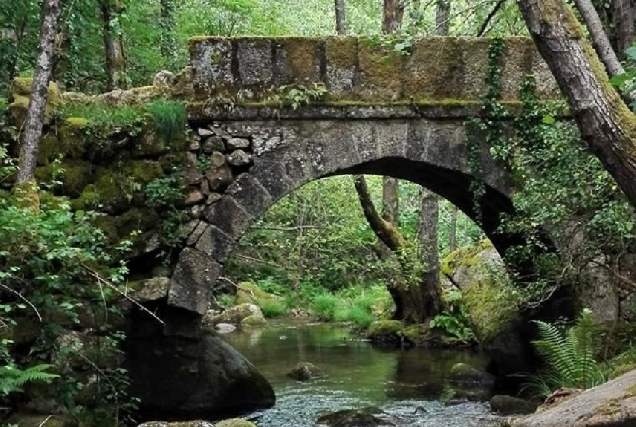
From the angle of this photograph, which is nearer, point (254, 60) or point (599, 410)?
point (599, 410)

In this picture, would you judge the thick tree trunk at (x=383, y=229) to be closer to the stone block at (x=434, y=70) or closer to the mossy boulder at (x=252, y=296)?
the stone block at (x=434, y=70)

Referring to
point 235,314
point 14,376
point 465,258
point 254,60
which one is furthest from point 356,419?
point 235,314

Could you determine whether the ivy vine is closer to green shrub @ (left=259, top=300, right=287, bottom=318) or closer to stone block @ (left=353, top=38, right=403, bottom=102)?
stone block @ (left=353, top=38, right=403, bottom=102)

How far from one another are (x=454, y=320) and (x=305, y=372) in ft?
11.6

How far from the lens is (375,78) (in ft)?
26.1

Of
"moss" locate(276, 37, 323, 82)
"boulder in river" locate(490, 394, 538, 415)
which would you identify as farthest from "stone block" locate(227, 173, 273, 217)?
"boulder in river" locate(490, 394, 538, 415)

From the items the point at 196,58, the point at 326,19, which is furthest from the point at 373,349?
the point at 326,19

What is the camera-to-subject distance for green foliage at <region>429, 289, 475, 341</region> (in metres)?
13.2

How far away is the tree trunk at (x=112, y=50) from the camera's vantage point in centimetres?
1064

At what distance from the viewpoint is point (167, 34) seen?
12.7 meters

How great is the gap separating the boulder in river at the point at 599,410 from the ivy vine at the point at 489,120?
394cm

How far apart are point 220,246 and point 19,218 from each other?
2463 mm

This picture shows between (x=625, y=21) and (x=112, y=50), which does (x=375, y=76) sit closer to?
(x=625, y=21)

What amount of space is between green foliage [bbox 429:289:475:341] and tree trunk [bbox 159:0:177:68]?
5761mm
